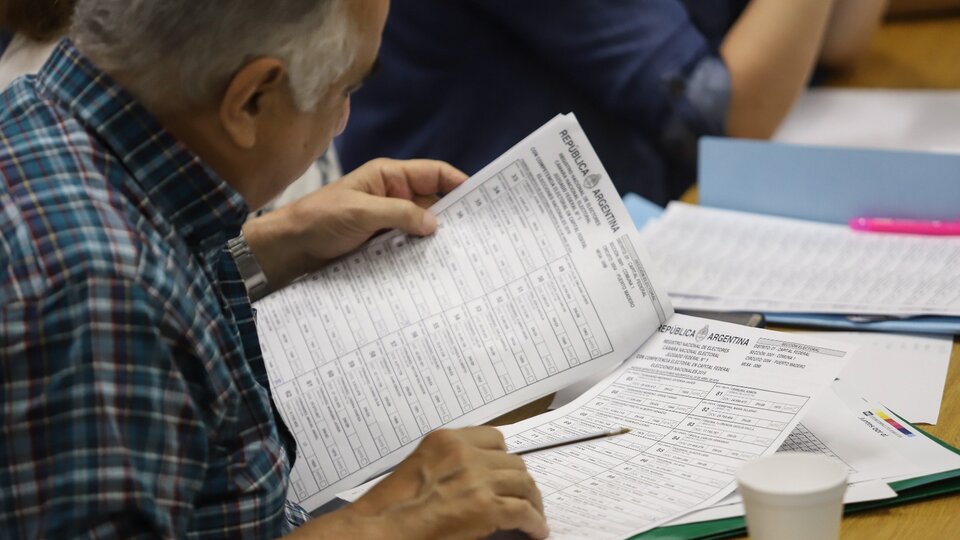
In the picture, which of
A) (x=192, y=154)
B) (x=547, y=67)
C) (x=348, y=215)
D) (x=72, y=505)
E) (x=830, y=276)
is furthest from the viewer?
(x=547, y=67)

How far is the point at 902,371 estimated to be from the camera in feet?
3.17

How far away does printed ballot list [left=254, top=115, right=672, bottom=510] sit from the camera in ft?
3.07

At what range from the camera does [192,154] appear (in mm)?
703

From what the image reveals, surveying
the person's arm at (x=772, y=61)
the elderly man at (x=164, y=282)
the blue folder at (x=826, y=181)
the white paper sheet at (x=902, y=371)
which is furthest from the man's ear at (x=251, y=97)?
the person's arm at (x=772, y=61)

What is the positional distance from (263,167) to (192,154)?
71 millimetres

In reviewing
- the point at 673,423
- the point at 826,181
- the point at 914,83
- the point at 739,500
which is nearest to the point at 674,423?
the point at 673,423

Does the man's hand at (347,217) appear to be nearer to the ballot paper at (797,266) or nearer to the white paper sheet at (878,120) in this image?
the ballot paper at (797,266)

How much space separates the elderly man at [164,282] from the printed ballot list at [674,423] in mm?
70

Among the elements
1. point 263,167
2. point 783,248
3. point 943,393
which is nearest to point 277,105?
point 263,167

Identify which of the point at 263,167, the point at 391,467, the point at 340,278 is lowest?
the point at 391,467

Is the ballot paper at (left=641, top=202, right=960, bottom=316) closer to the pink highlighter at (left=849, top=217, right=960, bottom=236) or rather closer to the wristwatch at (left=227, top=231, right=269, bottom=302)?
the pink highlighter at (left=849, top=217, right=960, bottom=236)

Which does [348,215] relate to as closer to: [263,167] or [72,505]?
[263,167]

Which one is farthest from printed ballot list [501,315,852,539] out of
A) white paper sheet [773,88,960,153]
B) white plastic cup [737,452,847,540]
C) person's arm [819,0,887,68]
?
person's arm [819,0,887,68]

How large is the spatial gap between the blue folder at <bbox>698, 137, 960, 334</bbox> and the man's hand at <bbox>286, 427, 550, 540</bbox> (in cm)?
69
